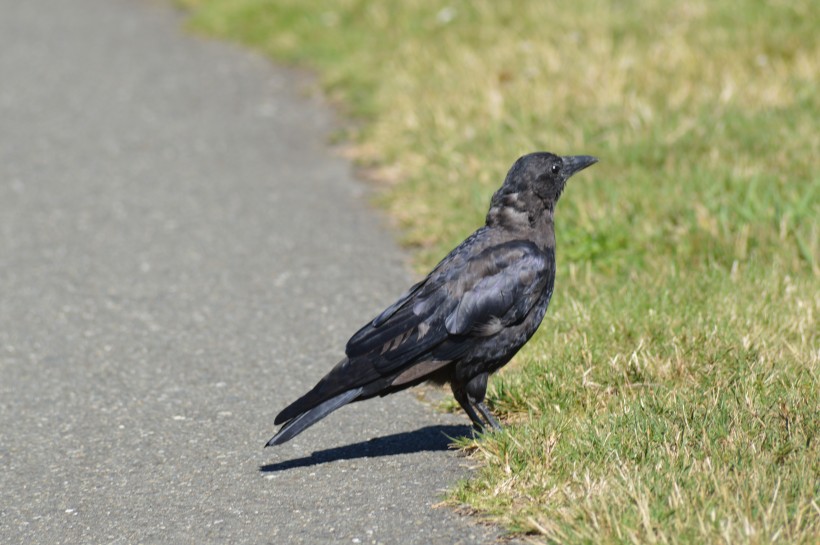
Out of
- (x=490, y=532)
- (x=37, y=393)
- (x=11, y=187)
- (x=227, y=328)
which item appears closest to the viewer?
(x=490, y=532)

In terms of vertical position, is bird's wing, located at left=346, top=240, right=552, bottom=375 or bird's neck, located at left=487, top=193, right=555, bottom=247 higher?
bird's neck, located at left=487, top=193, right=555, bottom=247

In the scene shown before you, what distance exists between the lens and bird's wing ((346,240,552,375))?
467cm

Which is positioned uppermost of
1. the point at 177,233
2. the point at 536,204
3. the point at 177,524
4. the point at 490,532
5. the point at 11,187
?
the point at 11,187

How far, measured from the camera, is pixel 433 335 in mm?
4672

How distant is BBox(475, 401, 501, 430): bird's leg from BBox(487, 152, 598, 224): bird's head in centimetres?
80

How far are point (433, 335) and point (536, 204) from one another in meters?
0.81

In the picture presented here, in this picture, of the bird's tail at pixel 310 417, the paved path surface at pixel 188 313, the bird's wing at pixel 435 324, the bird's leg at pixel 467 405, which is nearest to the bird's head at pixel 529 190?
the bird's wing at pixel 435 324

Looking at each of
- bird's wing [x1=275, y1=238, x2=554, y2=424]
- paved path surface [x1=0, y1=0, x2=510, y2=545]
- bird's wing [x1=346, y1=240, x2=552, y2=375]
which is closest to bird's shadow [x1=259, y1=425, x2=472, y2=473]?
paved path surface [x1=0, y1=0, x2=510, y2=545]

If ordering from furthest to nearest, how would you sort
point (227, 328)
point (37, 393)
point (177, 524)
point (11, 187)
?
point (11, 187) → point (227, 328) → point (37, 393) → point (177, 524)

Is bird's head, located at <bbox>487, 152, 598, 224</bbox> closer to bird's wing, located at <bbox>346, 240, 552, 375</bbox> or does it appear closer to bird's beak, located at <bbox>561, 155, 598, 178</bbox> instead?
bird's beak, located at <bbox>561, 155, 598, 178</bbox>

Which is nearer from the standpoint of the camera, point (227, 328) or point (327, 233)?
point (227, 328)

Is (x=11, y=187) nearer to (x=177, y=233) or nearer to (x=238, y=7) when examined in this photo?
(x=177, y=233)

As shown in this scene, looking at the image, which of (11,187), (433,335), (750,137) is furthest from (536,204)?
(11,187)

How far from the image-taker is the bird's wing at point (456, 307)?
4.67 meters
